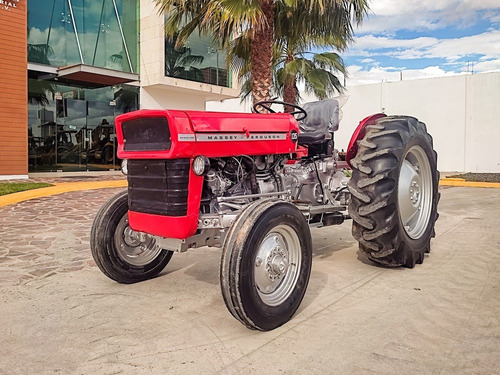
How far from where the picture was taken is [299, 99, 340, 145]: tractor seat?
16.2 ft

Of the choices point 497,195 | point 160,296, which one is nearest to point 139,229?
point 160,296

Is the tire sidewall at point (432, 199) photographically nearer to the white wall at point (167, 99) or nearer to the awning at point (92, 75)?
the awning at point (92, 75)

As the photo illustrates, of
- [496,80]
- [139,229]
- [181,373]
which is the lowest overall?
[181,373]

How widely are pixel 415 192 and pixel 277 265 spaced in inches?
90.3

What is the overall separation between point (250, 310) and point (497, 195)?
10581mm

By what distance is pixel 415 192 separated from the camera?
4.60m

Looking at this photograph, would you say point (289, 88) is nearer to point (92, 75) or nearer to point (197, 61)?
point (197, 61)

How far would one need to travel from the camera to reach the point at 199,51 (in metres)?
19.1

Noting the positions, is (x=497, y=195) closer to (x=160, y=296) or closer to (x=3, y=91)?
(x=160, y=296)

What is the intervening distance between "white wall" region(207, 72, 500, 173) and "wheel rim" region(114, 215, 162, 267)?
1976 cm

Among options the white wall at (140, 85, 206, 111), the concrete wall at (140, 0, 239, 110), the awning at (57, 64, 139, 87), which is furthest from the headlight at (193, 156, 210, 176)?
the white wall at (140, 85, 206, 111)

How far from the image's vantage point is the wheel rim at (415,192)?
4.44m

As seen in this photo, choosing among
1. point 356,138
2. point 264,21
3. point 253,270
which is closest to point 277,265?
point 253,270

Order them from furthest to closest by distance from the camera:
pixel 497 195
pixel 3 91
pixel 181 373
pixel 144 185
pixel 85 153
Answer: pixel 85 153 → pixel 3 91 → pixel 497 195 → pixel 144 185 → pixel 181 373
